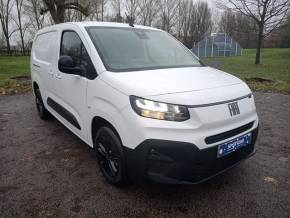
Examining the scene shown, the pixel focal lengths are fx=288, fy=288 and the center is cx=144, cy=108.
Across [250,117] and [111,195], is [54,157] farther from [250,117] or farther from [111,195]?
[250,117]

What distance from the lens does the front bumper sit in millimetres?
2506

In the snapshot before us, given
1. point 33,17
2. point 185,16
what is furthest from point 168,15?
point 33,17

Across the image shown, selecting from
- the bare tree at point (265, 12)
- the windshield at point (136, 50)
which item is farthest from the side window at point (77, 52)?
the bare tree at point (265, 12)

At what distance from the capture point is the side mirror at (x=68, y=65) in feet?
10.9

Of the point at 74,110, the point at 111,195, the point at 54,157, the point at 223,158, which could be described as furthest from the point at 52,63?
the point at 223,158

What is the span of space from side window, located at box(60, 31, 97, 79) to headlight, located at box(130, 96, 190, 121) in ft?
2.79

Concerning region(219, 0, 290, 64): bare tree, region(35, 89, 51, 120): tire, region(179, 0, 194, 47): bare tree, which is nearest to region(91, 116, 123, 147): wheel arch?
region(35, 89, 51, 120): tire

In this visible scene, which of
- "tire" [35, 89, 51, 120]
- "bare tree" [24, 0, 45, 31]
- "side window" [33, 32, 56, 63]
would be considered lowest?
"tire" [35, 89, 51, 120]

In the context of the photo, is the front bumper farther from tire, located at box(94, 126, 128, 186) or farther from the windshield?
the windshield

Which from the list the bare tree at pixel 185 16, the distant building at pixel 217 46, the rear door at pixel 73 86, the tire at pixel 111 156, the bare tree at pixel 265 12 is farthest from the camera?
the bare tree at pixel 185 16

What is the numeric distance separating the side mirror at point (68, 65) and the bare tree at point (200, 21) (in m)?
57.0

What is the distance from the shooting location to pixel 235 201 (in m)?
2.94

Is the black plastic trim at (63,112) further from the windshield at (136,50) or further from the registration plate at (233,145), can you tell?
the registration plate at (233,145)

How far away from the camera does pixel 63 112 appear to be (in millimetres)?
4223
